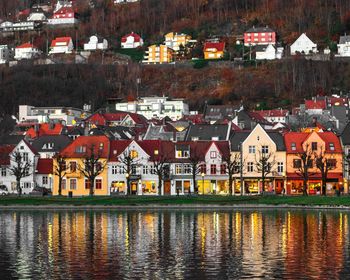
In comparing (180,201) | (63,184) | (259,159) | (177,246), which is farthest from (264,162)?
(177,246)

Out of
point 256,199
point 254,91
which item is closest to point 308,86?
point 254,91

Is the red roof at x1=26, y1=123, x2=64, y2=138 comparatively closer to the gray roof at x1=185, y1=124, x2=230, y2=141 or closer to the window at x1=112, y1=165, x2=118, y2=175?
the gray roof at x1=185, y1=124, x2=230, y2=141

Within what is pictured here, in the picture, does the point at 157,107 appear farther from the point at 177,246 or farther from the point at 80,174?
the point at 177,246

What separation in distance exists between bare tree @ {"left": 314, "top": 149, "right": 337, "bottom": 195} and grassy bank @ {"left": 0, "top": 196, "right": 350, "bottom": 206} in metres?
10.4

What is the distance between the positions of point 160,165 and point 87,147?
29.9ft

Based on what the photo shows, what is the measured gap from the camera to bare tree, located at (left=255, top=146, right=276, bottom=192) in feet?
299

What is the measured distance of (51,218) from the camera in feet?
218

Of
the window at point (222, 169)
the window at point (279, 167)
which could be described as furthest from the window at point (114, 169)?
the window at point (279, 167)

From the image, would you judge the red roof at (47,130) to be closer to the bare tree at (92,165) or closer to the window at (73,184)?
the window at (73,184)

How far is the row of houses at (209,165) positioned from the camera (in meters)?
95.3

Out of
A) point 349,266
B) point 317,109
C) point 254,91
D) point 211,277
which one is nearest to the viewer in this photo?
point 211,277

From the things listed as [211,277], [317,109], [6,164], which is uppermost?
[317,109]

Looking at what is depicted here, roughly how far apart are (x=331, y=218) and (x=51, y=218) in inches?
813

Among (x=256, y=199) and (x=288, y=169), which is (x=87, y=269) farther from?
(x=288, y=169)
